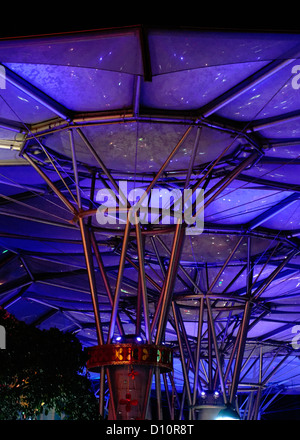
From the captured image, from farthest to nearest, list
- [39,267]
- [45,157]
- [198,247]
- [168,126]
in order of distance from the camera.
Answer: [39,267], [198,247], [45,157], [168,126]

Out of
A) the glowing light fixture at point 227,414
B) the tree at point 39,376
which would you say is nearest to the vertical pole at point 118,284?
the tree at point 39,376

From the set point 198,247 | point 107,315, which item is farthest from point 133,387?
point 107,315

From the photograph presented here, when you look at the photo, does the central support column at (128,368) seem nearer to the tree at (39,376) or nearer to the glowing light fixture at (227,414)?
the tree at (39,376)

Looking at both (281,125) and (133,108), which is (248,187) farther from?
(133,108)

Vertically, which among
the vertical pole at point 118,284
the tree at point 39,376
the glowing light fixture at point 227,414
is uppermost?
the vertical pole at point 118,284

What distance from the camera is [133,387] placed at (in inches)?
847

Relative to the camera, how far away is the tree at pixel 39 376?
16.9 meters

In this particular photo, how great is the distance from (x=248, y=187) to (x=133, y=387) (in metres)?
9.73

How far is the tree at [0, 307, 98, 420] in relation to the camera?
1694 cm

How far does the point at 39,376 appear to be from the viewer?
17.3 meters

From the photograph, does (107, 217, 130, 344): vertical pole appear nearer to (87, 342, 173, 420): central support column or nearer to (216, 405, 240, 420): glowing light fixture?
(87, 342, 173, 420): central support column

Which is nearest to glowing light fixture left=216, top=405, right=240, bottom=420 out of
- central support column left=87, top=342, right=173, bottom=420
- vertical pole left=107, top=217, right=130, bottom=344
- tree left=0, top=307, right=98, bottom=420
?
central support column left=87, top=342, right=173, bottom=420

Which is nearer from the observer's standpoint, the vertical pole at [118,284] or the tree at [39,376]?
the tree at [39,376]

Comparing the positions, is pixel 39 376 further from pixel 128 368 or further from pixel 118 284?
pixel 118 284
